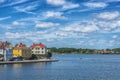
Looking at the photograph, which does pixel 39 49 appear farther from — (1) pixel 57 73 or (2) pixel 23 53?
(1) pixel 57 73

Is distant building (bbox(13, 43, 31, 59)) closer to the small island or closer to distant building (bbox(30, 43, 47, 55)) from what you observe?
the small island

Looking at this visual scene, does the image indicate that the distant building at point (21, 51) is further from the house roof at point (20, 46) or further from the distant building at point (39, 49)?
the distant building at point (39, 49)

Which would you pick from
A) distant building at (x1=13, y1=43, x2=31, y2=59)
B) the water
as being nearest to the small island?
distant building at (x1=13, y1=43, x2=31, y2=59)

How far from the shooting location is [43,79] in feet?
189

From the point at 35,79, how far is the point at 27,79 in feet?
4.62

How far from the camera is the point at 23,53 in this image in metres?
135

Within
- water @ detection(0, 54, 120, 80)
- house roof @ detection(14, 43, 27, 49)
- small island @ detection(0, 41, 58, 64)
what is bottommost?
water @ detection(0, 54, 120, 80)

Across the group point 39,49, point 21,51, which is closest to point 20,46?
→ point 21,51

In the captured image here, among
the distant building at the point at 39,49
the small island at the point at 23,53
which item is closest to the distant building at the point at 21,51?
the small island at the point at 23,53

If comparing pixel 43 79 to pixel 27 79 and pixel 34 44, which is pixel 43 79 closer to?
pixel 27 79

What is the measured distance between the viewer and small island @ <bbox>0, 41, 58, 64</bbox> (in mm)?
119575

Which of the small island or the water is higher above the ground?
the small island

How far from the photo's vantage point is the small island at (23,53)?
392 ft

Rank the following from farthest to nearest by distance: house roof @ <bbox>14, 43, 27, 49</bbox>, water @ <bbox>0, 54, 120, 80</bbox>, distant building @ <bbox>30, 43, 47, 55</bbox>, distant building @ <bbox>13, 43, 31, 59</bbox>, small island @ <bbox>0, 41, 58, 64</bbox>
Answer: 1. distant building @ <bbox>30, 43, 47, 55</bbox>
2. house roof @ <bbox>14, 43, 27, 49</bbox>
3. distant building @ <bbox>13, 43, 31, 59</bbox>
4. small island @ <bbox>0, 41, 58, 64</bbox>
5. water @ <bbox>0, 54, 120, 80</bbox>
